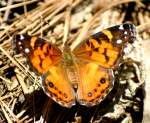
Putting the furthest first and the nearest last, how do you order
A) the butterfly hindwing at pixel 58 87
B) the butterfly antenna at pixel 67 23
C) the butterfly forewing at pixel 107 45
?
the butterfly antenna at pixel 67 23
the butterfly forewing at pixel 107 45
the butterfly hindwing at pixel 58 87

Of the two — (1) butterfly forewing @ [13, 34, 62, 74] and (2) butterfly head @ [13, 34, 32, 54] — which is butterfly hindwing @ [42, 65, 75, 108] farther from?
(2) butterfly head @ [13, 34, 32, 54]

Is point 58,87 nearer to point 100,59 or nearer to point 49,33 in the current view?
point 100,59

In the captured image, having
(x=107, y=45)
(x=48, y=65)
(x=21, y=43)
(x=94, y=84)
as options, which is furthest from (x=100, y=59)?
(x=21, y=43)

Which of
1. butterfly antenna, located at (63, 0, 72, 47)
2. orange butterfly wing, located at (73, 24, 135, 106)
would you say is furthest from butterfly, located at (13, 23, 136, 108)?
butterfly antenna, located at (63, 0, 72, 47)

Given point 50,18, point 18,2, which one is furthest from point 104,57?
point 18,2

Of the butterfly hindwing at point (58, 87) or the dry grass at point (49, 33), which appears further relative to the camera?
the dry grass at point (49, 33)

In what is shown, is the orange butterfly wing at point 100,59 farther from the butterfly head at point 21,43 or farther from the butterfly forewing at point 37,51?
the butterfly head at point 21,43

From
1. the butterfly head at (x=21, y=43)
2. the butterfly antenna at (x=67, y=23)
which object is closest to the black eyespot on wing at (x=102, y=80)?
the butterfly head at (x=21, y=43)
